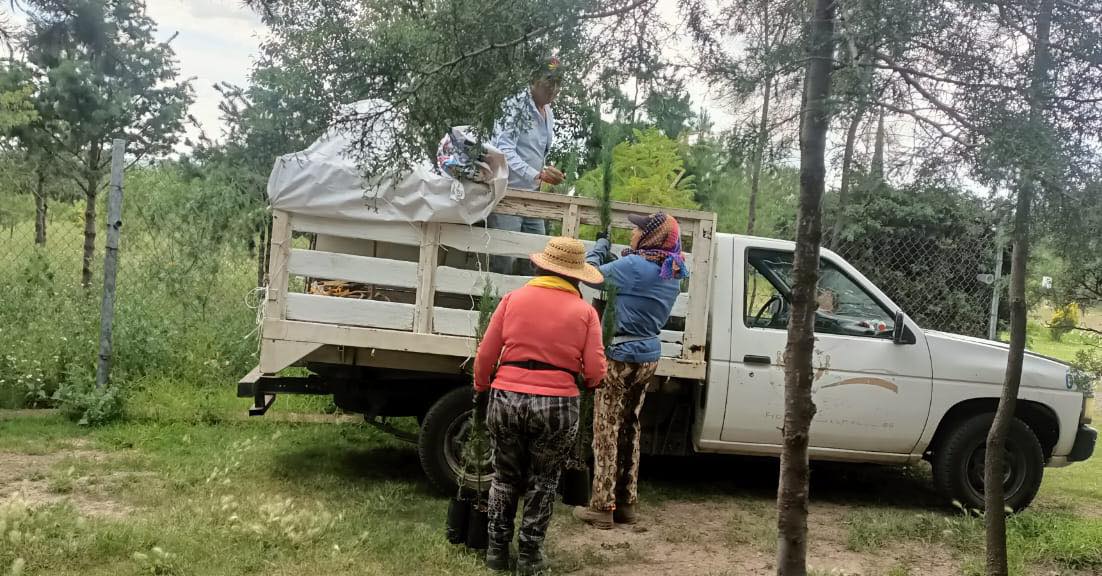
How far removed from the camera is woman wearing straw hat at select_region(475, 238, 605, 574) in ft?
13.9

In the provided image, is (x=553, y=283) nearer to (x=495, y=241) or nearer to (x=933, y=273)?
(x=495, y=241)

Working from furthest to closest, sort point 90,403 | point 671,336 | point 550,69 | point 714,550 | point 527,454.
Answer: point 90,403
point 671,336
point 714,550
point 527,454
point 550,69

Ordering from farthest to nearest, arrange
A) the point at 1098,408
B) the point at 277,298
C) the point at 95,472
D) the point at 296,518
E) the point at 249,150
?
the point at 1098,408
the point at 249,150
the point at 95,472
the point at 277,298
the point at 296,518

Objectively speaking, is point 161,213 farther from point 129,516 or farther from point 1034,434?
point 1034,434

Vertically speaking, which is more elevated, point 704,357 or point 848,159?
point 848,159

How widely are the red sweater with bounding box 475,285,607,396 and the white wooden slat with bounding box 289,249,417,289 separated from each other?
110 cm

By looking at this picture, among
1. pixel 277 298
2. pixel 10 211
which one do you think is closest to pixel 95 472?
pixel 277 298

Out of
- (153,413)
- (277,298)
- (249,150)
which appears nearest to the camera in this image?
(277,298)

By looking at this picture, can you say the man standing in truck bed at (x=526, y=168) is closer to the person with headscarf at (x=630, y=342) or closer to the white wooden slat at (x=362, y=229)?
the white wooden slat at (x=362, y=229)

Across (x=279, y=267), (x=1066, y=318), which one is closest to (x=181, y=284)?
(x=279, y=267)

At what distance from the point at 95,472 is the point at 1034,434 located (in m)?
6.52

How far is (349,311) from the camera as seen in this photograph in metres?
5.20

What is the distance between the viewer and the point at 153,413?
6984mm

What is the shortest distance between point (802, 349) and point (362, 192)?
2912mm
